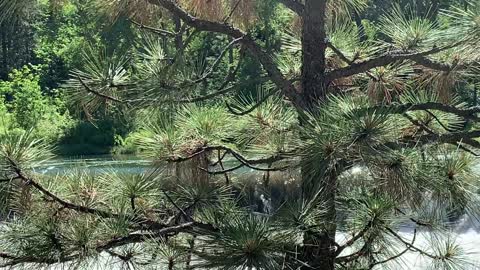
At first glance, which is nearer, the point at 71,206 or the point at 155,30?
the point at 71,206

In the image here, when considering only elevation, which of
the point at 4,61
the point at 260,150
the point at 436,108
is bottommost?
the point at 4,61

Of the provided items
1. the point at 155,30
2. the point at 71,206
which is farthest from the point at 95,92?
the point at 71,206

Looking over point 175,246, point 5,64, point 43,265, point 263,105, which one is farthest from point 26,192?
point 5,64

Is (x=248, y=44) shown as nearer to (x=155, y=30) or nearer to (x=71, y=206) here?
(x=155, y=30)

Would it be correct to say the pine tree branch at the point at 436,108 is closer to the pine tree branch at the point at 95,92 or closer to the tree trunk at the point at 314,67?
the tree trunk at the point at 314,67

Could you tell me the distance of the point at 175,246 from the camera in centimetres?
183

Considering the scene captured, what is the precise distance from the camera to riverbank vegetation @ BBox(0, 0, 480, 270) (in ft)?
5.23

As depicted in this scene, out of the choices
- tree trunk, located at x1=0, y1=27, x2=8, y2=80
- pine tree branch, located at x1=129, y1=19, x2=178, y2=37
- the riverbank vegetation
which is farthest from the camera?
tree trunk, located at x1=0, y1=27, x2=8, y2=80

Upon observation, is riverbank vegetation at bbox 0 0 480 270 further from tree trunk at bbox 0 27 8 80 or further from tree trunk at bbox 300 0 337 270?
tree trunk at bbox 0 27 8 80

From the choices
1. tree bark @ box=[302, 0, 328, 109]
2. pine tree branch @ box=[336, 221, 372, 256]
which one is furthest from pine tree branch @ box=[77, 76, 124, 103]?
pine tree branch @ box=[336, 221, 372, 256]

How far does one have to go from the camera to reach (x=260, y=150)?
6.21ft

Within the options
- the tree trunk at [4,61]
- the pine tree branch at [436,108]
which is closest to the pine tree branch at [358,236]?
the pine tree branch at [436,108]

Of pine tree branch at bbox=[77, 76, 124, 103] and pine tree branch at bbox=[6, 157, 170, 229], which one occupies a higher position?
pine tree branch at bbox=[77, 76, 124, 103]

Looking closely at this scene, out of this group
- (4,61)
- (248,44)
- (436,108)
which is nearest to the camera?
(436,108)
